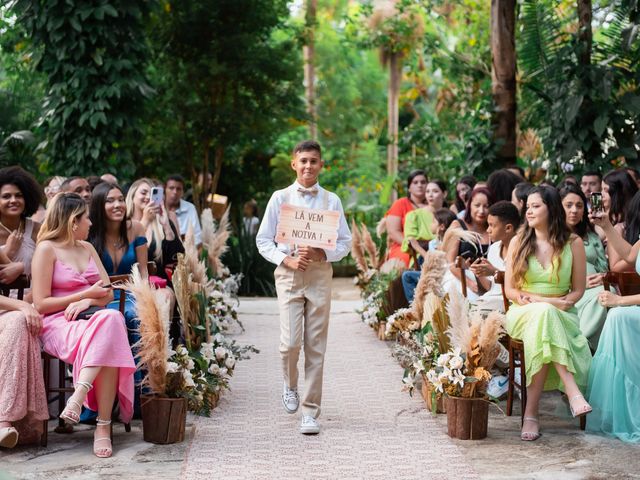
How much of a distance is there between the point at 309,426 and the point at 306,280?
888 millimetres

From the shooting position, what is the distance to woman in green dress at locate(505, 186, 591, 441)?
602 centimetres

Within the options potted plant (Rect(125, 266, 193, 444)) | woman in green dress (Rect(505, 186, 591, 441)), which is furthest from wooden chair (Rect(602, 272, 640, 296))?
potted plant (Rect(125, 266, 193, 444))

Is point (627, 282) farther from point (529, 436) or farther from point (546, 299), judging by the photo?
point (529, 436)

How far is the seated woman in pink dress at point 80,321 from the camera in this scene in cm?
561

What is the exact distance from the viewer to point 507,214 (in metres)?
7.33

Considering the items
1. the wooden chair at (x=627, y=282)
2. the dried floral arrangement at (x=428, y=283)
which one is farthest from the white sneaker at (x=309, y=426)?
the wooden chair at (x=627, y=282)

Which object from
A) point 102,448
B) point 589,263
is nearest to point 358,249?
→ point 589,263

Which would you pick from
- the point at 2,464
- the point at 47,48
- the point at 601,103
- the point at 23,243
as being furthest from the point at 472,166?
the point at 2,464

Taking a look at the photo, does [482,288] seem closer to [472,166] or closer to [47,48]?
[472,166]

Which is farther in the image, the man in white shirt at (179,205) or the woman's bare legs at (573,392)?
the man in white shirt at (179,205)

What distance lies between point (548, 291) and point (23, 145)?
1001 centimetres

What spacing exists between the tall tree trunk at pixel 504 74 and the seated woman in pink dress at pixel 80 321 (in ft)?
24.3

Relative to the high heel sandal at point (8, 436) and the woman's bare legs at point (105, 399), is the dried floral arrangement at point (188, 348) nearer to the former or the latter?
the woman's bare legs at point (105, 399)

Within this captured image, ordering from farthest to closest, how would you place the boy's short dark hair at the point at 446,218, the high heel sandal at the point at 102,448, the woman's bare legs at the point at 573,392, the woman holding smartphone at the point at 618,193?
the boy's short dark hair at the point at 446,218
the woman holding smartphone at the point at 618,193
the woman's bare legs at the point at 573,392
the high heel sandal at the point at 102,448
